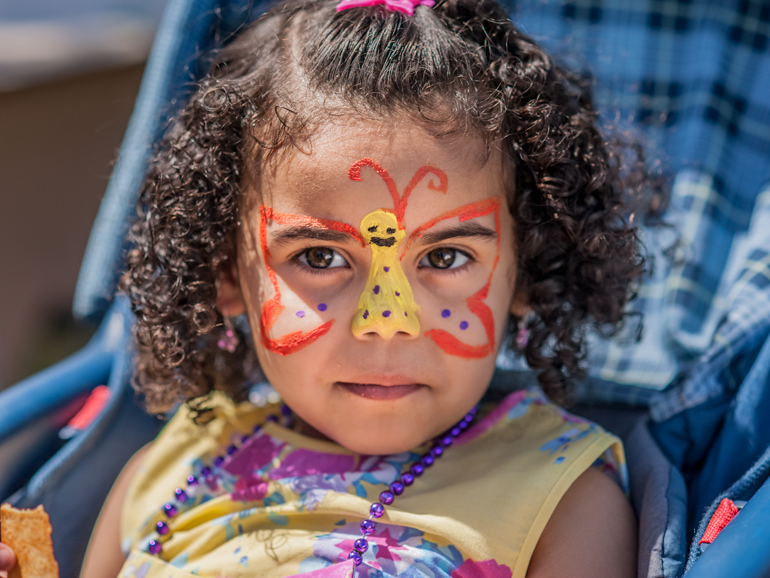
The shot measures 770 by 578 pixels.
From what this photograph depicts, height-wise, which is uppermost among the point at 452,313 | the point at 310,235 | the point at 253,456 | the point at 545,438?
the point at 310,235

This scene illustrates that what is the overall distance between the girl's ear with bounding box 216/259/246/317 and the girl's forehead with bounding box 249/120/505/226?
0.25 meters

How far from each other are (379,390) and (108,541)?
2.07 feet

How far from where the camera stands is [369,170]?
105cm

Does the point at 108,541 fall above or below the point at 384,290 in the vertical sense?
below

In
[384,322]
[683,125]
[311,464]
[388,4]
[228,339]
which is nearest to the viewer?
[384,322]

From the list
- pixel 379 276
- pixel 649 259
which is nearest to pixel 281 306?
pixel 379 276

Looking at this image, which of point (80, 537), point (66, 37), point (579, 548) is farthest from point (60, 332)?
point (579, 548)

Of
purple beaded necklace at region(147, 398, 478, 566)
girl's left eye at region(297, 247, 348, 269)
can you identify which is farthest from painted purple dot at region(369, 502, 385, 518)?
girl's left eye at region(297, 247, 348, 269)

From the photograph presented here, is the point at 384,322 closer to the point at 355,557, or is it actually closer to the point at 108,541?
the point at 355,557

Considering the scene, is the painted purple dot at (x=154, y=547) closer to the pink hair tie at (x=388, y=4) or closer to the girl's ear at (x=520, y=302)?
the girl's ear at (x=520, y=302)

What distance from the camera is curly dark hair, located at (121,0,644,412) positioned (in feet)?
3.63

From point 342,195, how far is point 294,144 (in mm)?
113

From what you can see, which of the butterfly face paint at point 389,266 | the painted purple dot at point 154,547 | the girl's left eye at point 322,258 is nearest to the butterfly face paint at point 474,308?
the butterfly face paint at point 389,266

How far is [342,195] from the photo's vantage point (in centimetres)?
106
